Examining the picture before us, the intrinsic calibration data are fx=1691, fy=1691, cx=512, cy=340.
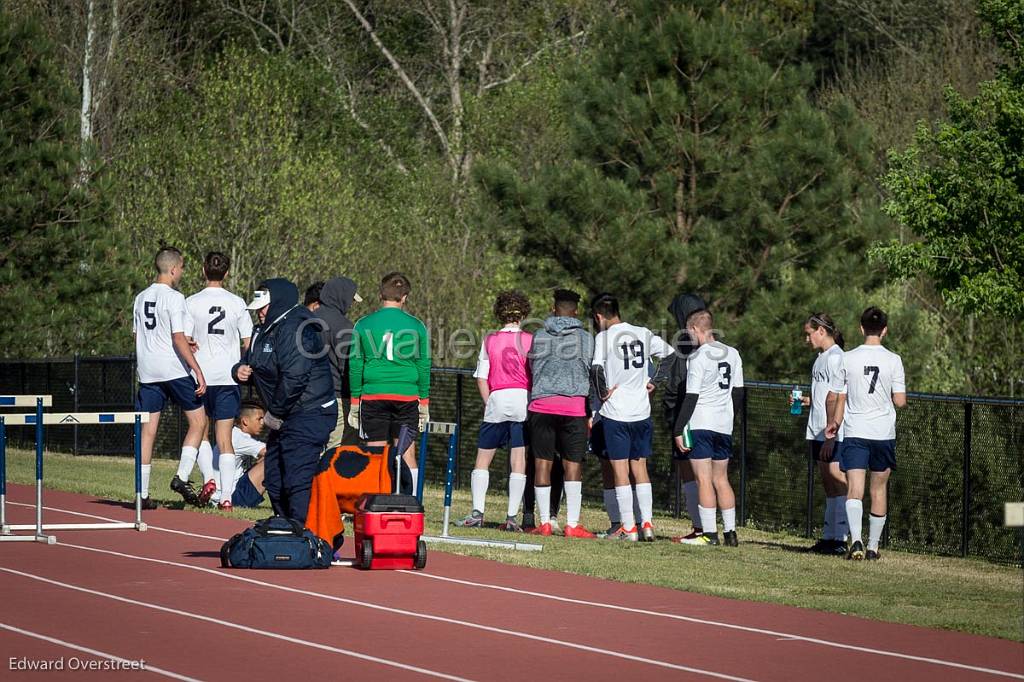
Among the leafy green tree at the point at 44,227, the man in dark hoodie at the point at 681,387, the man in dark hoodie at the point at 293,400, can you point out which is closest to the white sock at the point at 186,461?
the man in dark hoodie at the point at 293,400

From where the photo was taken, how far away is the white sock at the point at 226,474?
1563cm

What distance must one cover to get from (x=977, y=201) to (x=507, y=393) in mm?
11036

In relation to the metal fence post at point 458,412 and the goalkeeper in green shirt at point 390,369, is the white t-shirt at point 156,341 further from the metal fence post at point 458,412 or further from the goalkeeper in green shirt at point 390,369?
the metal fence post at point 458,412

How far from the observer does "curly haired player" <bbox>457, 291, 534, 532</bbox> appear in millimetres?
15047

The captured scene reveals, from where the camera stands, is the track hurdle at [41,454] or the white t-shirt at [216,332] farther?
the white t-shirt at [216,332]

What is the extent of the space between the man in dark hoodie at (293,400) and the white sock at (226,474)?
3.37 meters

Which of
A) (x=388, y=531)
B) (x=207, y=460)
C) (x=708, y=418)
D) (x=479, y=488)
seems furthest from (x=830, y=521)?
(x=207, y=460)

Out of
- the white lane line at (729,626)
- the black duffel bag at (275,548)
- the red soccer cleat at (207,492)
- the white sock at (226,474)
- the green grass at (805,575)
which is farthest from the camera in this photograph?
the red soccer cleat at (207,492)

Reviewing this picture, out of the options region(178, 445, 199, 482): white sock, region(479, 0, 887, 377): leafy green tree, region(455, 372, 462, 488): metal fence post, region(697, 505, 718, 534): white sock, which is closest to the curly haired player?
region(697, 505, 718, 534): white sock

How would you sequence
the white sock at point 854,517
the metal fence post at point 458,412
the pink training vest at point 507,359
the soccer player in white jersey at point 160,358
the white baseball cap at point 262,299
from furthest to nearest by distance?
the metal fence post at point 458,412
the soccer player in white jersey at point 160,358
the pink training vest at point 507,359
the white sock at point 854,517
the white baseball cap at point 262,299

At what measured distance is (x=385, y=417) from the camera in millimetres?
13750

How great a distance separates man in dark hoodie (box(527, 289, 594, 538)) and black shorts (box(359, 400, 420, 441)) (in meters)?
1.38

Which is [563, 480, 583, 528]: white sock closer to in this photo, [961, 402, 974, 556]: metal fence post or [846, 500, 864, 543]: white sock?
[846, 500, 864, 543]: white sock

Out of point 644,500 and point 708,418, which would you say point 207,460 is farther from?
point 708,418
